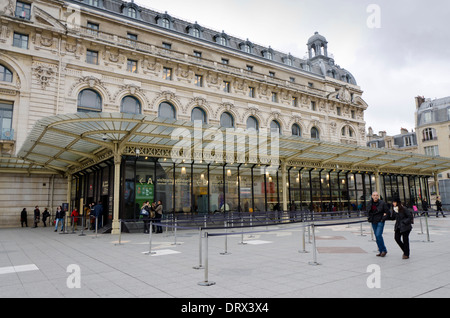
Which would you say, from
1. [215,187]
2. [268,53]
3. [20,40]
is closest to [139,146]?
[215,187]

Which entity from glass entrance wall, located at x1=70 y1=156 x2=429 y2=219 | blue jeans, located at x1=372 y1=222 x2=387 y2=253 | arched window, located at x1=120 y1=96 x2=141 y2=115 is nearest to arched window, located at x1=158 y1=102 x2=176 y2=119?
arched window, located at x1=120 y1=96 x2=141 y2=115

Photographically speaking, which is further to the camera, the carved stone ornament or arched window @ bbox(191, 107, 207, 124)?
arched window @ bbox(191, 107, 207, 124)

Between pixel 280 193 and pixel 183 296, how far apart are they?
20.5 metres

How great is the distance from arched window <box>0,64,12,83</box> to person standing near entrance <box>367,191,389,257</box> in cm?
2513

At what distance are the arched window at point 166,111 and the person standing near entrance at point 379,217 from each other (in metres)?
21.3

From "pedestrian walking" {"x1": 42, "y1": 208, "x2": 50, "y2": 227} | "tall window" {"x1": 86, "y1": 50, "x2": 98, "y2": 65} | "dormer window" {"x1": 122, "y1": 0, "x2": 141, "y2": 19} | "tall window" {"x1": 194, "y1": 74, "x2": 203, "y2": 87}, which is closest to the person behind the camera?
"pedestrian walking" {"x1": 42, "y1": 208, "x2": 50, "y2": 227}

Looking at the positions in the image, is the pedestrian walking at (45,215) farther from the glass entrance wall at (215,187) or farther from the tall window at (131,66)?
the tall window at (131,66)

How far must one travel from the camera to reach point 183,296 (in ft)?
16.4

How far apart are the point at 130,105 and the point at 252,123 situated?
12899 millimetres

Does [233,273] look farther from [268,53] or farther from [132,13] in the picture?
[268,53]

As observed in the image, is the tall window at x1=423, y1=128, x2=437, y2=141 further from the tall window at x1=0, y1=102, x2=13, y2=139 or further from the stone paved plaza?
the tall window at x1=0, y1=102, x2=13, y2=139

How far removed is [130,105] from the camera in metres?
26.1

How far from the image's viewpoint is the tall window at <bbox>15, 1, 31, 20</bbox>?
2314 cm

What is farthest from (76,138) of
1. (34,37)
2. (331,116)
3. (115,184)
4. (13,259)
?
(331,116)
